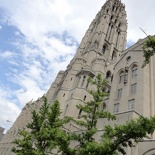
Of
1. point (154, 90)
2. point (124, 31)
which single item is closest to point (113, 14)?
point (124, 31)

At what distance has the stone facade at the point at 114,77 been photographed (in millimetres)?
27078

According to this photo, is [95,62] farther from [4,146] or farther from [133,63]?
[4,146]

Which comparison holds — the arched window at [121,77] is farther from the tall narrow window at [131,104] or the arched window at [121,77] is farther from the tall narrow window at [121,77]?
the tall narrow window at [131,104]

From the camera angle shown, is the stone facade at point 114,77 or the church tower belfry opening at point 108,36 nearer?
the stone facade at point 114,77

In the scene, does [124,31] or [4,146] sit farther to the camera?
[124,31]

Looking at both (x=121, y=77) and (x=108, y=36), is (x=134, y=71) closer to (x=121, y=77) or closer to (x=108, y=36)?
(x=121, y=77)

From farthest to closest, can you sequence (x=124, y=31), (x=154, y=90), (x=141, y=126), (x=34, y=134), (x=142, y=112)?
(x=124, y=31) < (x=154, y=90) < (x=142, y=112) < (x=34, y=134) < (x=141, y=126)

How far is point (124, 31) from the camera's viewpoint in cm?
7200

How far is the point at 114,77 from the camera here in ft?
117

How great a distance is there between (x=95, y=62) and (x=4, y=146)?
4126 centimetres

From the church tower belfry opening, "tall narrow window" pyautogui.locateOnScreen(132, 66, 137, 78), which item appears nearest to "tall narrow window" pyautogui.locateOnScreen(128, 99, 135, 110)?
"tall narrow window" pyautogui.locateOnScreen(132, 66, 137, 78)

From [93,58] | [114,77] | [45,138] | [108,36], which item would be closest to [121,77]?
[114,77]

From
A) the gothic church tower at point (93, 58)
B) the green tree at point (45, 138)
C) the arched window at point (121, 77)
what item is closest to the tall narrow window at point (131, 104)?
the arched window at point (121, 77)

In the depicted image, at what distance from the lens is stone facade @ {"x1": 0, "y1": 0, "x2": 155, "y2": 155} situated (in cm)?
2708
